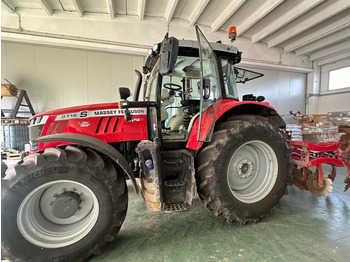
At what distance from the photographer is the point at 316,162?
8.17ft

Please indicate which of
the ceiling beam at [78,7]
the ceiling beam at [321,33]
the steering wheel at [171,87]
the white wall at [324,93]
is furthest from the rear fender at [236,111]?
the white wall at [324,93]

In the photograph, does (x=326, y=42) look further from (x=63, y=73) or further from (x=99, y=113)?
(x=63, y=73)

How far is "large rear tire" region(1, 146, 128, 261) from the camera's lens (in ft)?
4.64

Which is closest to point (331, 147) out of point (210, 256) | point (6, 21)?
point (210, 256)

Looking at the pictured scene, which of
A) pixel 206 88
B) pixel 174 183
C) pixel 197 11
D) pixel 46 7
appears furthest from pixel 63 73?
pixel 174 183

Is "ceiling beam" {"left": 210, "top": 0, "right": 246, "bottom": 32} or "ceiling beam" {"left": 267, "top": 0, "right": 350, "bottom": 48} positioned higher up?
"ceiling beam" {"left": 210, "top": 0, "right": 246, "bottom": 32}

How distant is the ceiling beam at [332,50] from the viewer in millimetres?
6731

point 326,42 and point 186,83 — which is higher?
point 326,42

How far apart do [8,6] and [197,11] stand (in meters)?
5.14

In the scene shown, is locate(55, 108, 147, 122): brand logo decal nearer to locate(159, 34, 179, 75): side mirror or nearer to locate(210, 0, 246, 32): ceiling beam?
locate(159, 34, 179, 75): side mirror

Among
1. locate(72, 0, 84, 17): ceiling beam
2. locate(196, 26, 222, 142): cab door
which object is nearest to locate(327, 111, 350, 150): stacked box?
locate(196, 26, 222, 142): cab door

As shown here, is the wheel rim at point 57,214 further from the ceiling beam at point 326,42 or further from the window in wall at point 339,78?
the window in wall at point 339,78

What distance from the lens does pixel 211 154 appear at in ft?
6.22

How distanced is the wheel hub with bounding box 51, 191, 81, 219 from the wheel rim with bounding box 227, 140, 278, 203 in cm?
162
